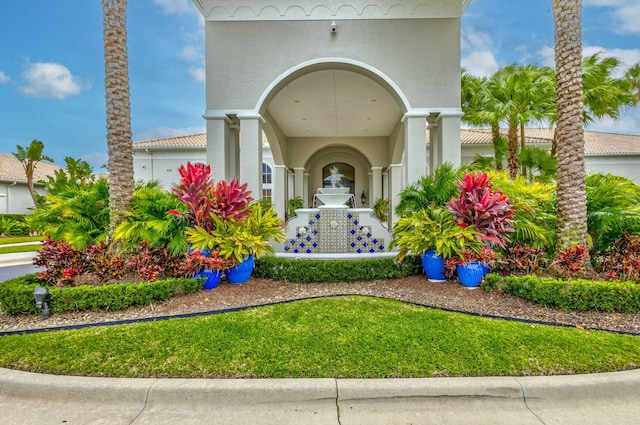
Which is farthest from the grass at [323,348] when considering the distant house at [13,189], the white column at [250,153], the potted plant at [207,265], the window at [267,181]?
the distant house at [13,189]

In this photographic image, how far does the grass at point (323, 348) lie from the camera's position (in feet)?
10.3

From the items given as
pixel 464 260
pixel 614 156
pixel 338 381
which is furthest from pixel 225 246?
pixel 614 156

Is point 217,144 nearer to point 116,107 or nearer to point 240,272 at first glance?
point 116,107

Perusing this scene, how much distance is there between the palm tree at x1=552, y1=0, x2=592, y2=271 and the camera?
218 inches

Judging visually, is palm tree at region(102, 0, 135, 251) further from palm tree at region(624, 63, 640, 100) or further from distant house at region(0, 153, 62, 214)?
palm tree at region(624, 63, 640, 100)

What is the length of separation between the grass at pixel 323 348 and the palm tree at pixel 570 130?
230cm

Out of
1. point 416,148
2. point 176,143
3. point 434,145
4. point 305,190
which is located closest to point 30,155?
point 176,143

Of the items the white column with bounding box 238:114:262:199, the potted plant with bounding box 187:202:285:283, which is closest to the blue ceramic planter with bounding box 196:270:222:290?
the potted plant with bounding box 187:202:285:283

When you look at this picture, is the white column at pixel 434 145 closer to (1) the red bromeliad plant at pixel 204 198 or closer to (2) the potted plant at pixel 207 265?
(1) the red bromeliad plant at pixel 204 198

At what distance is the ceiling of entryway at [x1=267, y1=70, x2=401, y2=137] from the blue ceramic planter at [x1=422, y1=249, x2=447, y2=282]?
6.48 metres

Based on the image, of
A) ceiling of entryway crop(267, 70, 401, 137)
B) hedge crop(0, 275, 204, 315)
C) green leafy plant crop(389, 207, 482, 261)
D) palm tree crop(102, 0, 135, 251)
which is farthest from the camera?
ceiling of entryway crop(267, 70, 401, 137)

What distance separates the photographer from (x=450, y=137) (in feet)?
29.0

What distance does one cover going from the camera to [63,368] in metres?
3.16

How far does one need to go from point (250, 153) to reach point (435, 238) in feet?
17.6
